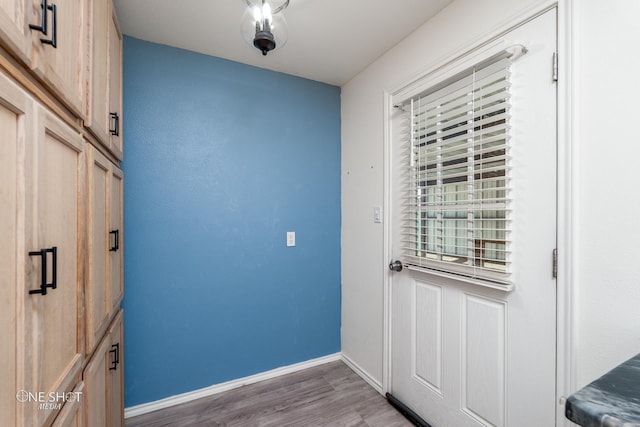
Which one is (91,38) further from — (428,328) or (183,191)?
(428,328)

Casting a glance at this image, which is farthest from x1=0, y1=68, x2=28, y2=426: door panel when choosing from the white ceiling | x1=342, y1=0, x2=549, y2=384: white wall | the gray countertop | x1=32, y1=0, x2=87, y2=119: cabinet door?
x1=342, y1=0, x2=549, y2=384: white wall

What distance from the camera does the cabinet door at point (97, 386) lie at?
3.17 feet

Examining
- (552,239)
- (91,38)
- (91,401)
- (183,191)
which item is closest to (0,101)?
(91,38)

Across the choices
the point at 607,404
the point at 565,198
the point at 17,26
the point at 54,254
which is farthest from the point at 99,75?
the point at 565,198

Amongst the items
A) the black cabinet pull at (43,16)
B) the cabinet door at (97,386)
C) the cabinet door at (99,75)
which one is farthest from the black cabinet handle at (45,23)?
the cabinet door at (97,386)

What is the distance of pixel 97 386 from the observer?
1.09 meters

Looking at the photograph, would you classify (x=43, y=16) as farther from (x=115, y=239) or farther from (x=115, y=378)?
(x=115, y=378)

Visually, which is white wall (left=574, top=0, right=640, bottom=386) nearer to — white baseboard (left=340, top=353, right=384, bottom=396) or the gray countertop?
the gray countertop

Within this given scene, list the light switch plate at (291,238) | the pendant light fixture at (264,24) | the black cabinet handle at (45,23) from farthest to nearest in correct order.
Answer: the light switch plate at (291,238)
the pendant light fixture at (264,24)
the black cabinet handle at (45,23)

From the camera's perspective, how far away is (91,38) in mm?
1016

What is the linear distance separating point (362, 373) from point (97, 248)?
2.05 metres

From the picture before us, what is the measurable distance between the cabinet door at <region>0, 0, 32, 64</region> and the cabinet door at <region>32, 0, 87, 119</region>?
34 mm

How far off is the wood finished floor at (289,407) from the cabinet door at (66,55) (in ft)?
6.16

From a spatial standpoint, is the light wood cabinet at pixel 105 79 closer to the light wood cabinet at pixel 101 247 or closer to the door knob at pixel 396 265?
the light wood cabinet at pixel 101 247
